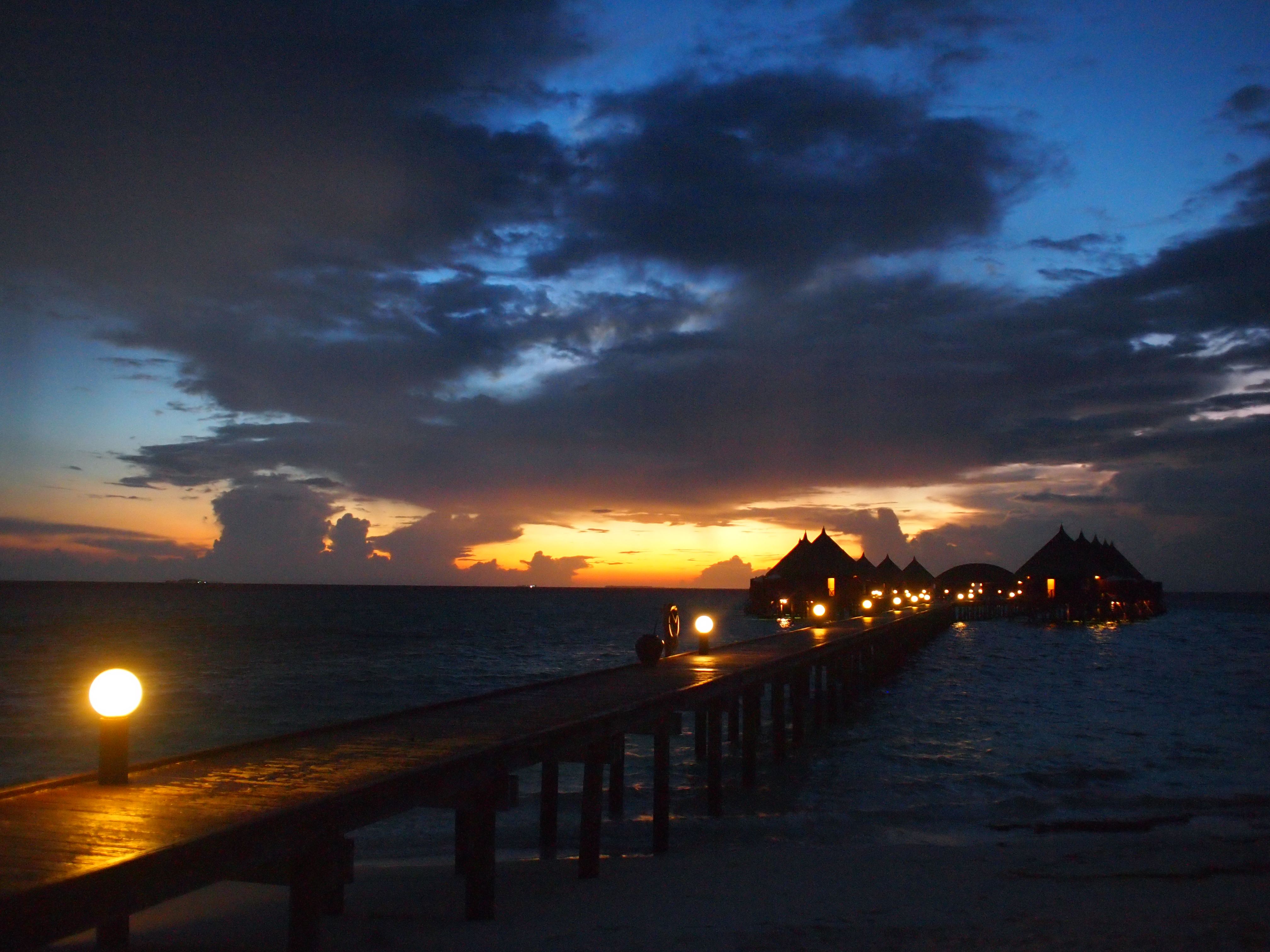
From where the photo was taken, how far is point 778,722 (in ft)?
63.0

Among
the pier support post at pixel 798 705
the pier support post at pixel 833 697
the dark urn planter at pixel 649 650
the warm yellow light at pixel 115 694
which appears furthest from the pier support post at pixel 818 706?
the warm yellow light at pixel 115 694

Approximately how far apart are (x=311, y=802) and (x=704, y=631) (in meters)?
13.6

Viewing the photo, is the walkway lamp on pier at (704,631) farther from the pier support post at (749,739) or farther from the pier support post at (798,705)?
the pier support post at (798,705)

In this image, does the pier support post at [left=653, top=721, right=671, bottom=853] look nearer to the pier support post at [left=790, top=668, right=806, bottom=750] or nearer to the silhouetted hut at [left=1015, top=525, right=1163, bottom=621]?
the pier support post at [left=790, top=668, right=806, bottom=750]

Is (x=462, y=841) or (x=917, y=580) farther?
(x=917, y=580)

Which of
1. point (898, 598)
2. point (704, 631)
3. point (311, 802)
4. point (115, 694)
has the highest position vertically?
point (115, 694)

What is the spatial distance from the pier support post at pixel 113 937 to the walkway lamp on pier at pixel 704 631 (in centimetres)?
1250

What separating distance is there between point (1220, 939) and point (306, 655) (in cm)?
4909

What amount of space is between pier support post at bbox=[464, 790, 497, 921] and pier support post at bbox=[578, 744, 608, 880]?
176 cm

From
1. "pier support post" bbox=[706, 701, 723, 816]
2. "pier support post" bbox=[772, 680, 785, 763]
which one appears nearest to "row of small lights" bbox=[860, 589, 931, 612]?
"pier support post" bbox=[772, 680, 785, 763]

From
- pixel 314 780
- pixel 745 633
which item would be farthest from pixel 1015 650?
pixel 314 780

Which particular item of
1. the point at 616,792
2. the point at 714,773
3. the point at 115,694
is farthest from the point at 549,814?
the point at 115,694

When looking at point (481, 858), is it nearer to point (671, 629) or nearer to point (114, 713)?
point (114, 713)

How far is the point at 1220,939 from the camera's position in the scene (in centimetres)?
824
